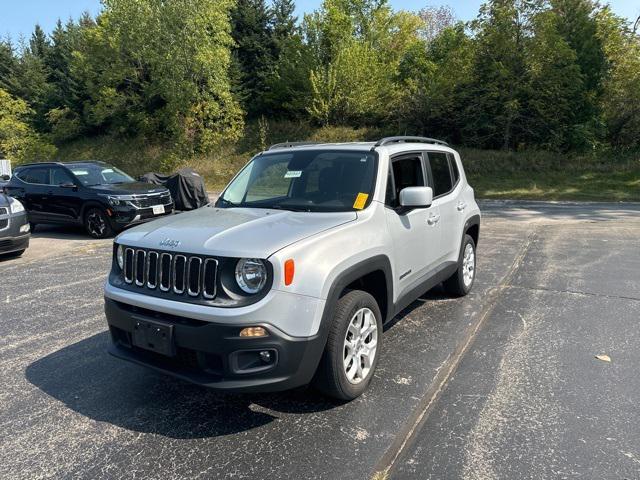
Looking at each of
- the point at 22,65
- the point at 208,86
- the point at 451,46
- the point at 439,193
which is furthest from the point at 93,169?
the point at 22,65

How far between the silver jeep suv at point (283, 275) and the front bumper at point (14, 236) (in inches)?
231

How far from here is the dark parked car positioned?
8211 mm

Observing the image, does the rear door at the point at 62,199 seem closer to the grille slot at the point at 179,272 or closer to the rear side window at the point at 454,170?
the rear side window at the point at 454,170

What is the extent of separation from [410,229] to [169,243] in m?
2.03

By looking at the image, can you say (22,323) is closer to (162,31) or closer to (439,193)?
(439,193)

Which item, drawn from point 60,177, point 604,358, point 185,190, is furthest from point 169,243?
point 185,190

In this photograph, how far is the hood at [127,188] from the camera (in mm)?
10492

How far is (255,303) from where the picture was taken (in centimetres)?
276

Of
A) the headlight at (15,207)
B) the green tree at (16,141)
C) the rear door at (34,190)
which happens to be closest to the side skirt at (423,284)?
the headlight at (15,207)

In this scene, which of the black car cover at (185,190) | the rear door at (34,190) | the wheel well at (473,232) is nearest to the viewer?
the wheel well at (473,232)

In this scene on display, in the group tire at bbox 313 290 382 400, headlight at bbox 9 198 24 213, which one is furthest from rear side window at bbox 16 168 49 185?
tire at bbox 313 290 382 400

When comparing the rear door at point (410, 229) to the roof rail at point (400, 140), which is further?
the roof rail at point (400, 140)

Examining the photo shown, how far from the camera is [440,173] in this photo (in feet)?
16.9

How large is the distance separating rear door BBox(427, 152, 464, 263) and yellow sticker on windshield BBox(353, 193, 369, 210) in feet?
4.09
